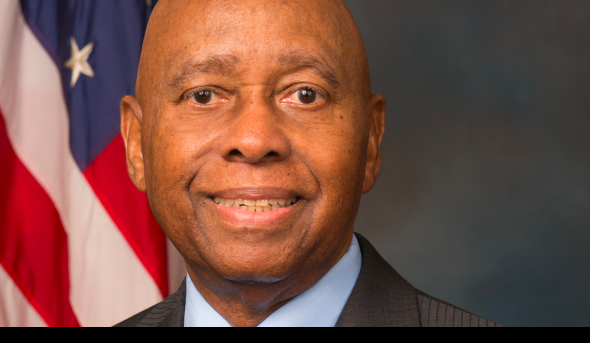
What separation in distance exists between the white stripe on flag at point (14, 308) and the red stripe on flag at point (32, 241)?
3 cm

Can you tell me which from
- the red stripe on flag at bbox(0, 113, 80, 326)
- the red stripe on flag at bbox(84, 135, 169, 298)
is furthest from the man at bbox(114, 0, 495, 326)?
the red stripe on flag at bbox(0, 113, 80, 326)

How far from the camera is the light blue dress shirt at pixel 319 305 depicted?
1.95 metres

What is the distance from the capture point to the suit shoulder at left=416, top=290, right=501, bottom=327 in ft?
6.32

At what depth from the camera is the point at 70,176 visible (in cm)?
362

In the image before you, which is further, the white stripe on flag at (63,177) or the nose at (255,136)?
the white stripe on flag at (63,177)

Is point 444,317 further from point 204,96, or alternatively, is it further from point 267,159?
point 204,96

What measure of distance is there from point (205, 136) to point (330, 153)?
1.22 ft

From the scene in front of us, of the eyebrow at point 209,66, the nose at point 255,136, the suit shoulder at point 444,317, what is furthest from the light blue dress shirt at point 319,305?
the eyebrow at point 209,66

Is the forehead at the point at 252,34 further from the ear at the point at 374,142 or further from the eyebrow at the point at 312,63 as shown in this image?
the ear at the point at 374,142

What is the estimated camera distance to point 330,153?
1805 millimetres

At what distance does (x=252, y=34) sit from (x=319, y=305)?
87 cm

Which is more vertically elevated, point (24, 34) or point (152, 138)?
point (24, 34)
